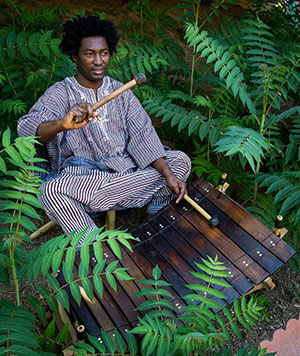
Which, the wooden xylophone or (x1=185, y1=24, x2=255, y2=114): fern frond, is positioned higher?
(x1=185, y1=24, x2=255, y2=114): fern frond

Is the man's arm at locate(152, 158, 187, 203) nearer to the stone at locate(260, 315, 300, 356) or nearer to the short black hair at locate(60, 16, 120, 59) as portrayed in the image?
the short black hair at locate(60, 16, 120, 59)

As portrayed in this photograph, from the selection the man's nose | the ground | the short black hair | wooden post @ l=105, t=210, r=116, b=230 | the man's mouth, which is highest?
the short black hair

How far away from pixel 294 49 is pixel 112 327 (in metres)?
2.95

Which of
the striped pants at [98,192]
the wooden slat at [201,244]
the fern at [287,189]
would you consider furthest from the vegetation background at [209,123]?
the wooden slat at [201,244]

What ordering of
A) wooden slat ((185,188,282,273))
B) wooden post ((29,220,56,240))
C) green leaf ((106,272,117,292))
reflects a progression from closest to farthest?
green leaf ((106,272,117,292)) < wooden slat ((185,188,282,273)) < wooden post ((29,220,56,240))

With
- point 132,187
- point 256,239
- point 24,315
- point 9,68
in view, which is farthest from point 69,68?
point 24,315

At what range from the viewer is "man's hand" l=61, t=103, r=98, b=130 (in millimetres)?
2753

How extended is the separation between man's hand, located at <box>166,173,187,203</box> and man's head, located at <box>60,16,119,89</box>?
94 cm

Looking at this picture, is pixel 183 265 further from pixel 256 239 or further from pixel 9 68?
pixel 9 68

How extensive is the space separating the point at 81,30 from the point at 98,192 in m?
1.19

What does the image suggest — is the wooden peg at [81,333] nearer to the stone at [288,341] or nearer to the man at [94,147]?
the man at [94,147]

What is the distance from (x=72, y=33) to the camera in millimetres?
3174

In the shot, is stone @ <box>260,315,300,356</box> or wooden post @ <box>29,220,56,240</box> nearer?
stone @ <box>260,315,300,356</box>

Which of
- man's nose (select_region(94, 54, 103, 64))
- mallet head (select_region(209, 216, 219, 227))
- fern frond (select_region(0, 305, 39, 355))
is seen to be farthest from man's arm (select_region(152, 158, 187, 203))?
fern frond (select_region(0, 305, 39, 355))
